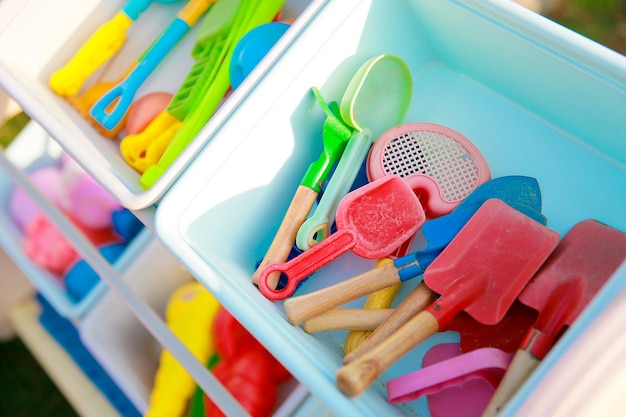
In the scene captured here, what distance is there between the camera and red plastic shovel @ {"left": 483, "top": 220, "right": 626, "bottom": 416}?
1.70ft

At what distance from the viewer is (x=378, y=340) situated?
581 millimetres

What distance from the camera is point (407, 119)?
2.62 ft

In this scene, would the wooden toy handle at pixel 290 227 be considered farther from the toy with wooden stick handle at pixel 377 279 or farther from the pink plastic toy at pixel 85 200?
the pink plastic toy at pixel 85 200

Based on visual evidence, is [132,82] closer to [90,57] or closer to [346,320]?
[90,57]

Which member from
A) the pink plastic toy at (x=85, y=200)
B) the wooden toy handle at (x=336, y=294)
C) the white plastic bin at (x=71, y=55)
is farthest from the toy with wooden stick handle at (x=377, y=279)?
the pink plastic toy at (x=85, y=200)

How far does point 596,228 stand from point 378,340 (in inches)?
9.9

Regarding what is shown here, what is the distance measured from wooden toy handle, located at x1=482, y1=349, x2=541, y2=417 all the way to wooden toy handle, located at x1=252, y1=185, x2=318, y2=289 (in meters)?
0.28

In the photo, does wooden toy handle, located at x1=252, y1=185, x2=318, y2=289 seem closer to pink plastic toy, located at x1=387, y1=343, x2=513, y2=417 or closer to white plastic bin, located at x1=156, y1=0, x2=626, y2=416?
white plastic bin, located at x1=156, y1=0, x2=626, y2=416

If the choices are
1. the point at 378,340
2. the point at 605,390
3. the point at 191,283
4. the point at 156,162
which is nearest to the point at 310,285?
the point at 378,340

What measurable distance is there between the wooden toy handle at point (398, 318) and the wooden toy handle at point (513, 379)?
108 millimetres

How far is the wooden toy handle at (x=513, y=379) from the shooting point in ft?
1.66

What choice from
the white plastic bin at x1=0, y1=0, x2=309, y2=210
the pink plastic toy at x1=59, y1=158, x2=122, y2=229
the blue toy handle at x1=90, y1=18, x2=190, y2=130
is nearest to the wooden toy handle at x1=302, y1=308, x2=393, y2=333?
the white plastic bin at x1=0, y1=0, x2=309, y2=210

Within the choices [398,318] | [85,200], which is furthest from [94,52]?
[398,318]

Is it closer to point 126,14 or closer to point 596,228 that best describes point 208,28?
point 126,14
